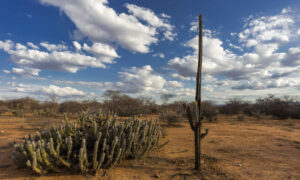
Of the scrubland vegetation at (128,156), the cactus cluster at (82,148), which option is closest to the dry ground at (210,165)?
the scrubland vegetation at (128,156)

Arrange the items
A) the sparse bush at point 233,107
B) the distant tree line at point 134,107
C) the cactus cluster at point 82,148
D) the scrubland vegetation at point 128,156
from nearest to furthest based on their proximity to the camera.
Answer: the cactus cluster at point 82,148 < the scrubland vegetation at point 128,156 < the distant tree line at point 134,107 < the sparse bush at point 233,107

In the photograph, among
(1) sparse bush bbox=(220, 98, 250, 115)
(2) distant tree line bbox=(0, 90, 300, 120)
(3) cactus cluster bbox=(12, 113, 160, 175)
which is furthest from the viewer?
(1) sparse bush bbox=(220, 98, 250, 115)

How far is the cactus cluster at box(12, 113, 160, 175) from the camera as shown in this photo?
9.87ft

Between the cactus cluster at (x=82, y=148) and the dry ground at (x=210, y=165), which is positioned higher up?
the cactus cluster at (x=82, y=148)

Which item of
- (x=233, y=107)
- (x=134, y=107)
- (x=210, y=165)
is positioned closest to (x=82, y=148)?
(x=210, y=165)

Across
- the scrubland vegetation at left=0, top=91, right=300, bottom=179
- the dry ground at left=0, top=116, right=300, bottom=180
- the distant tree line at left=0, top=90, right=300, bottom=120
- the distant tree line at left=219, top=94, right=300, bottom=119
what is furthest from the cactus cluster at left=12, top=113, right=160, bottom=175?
the distant tree line at left=219, top=94, right=300, bottom=119

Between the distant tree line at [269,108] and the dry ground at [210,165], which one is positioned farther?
the distant tree line at [269,108]

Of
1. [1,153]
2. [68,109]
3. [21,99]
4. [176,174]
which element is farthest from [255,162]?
[21,99]

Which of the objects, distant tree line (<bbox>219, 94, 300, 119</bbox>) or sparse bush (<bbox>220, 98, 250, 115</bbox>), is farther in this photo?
sparse bush (<bbox>220, 98, 250, 115</bbox>)

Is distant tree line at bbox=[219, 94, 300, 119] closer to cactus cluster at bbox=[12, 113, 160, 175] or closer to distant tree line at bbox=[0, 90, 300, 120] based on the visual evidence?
distant tree line at bbox=[0, 90, 300, 120]

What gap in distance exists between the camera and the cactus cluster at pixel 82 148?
9.87 feet

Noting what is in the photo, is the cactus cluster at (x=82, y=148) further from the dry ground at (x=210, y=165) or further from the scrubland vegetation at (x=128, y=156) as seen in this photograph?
the dry ground at (x=210, y=165)

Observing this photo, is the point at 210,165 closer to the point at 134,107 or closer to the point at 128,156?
the point at 128,156

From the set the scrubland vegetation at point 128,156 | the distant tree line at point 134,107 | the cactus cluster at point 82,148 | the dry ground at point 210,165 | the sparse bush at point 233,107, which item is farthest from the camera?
the sparse bush at point 233,107
